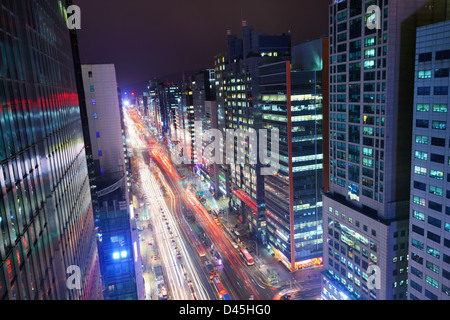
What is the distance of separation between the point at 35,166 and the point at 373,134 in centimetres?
3927

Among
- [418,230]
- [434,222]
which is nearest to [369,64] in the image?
[434,222]

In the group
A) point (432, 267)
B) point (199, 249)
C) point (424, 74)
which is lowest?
point (199, 249)

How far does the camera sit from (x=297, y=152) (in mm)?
57438

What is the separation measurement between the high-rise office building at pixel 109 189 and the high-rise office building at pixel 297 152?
28.5 m

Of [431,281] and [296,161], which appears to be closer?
[431,281]

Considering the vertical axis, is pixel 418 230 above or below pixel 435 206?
below

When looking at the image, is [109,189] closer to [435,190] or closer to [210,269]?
[210,269]

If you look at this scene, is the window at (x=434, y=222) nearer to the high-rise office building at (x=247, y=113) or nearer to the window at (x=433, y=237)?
the window at (x=433, y=237)

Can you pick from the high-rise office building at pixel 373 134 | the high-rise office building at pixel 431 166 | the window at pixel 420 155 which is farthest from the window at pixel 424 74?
the window at pixel 420 155

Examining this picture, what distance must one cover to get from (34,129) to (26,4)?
5.30 m

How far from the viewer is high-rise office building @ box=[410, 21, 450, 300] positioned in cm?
3152

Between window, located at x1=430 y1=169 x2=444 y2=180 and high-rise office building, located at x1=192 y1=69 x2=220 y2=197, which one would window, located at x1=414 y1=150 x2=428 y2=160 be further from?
high-rise office building, located at x1=192 y1=69 x2=220 y2=197

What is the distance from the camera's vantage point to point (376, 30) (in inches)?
1523

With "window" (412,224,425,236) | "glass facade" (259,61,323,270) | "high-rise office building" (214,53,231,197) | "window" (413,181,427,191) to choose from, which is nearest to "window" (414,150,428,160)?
"window" (413,181,427,191)
